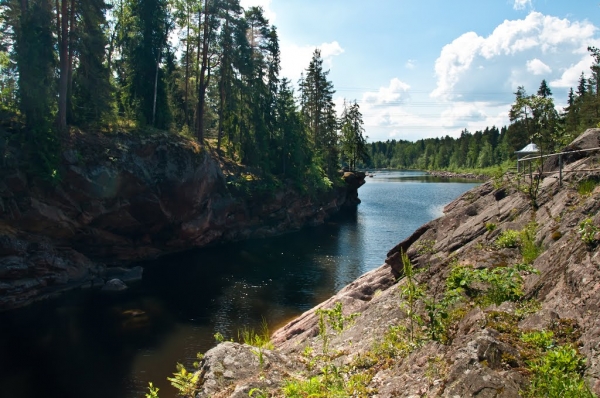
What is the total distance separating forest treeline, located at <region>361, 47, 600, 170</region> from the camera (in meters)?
14.1

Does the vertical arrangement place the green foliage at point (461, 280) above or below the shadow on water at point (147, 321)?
above

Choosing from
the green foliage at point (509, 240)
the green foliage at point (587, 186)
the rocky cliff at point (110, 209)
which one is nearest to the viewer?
→ the green foliage at point (587, 186)

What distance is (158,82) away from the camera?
3706cm

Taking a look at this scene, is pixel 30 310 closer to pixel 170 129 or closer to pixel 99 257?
pixel 99 257

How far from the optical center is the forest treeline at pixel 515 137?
14.1 meters

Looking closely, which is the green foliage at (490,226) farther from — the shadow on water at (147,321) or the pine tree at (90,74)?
the pine tree at (90,74)

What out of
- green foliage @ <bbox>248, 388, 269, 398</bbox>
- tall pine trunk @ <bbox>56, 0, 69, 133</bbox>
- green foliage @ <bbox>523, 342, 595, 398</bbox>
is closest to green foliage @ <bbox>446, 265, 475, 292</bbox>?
green foliage @ <bbox>523, 342, 595, 398</bbox>

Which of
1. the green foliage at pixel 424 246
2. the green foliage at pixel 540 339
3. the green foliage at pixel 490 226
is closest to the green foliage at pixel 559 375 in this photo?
the green foliage at pixel 540 339

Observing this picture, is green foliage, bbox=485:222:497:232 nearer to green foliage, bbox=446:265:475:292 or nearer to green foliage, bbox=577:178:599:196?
green foliage, bbox=577:178:599:196

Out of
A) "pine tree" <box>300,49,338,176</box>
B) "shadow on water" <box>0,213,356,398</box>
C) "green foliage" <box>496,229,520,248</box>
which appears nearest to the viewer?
"green foliage" <box>496,229,520,248</box>

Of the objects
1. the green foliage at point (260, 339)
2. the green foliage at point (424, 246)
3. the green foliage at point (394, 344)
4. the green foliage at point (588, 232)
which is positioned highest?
the green foliage at point (588, 232)

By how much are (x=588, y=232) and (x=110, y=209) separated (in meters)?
28.5

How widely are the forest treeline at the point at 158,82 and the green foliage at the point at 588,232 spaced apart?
26907mm

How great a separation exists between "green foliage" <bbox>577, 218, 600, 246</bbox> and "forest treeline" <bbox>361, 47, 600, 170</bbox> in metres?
6.59
